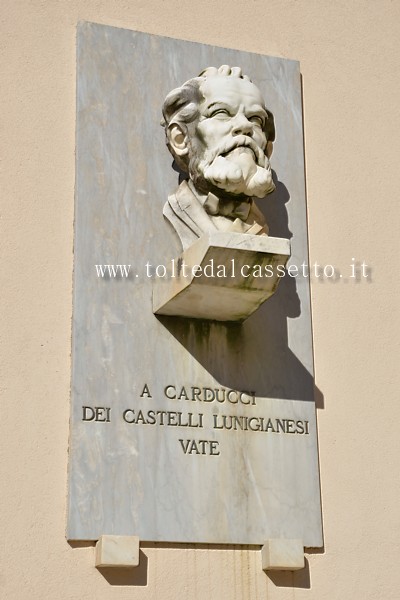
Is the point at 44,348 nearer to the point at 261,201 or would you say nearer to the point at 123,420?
the point at 123,420

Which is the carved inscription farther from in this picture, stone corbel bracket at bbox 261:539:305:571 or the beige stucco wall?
stone corbel bracket at bbox 261:539:305:571

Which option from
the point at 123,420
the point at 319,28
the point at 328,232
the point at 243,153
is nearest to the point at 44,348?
the point at 123,420

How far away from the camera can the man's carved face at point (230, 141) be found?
5.20 m

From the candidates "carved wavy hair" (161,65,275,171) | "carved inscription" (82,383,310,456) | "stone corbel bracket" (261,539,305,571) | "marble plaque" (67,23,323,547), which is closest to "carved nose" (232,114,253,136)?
"carved wavy hair" (161,65,275,171)

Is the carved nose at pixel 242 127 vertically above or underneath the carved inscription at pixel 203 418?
above

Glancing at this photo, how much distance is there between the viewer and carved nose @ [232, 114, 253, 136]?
207 inches

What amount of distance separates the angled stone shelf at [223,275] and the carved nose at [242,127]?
51cm

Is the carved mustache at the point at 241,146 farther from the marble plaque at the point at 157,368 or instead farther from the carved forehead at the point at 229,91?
the marble plaque at the point at 157,368

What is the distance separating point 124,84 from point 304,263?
114 cm

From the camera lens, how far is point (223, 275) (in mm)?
5008

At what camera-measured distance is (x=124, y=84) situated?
18.7ft

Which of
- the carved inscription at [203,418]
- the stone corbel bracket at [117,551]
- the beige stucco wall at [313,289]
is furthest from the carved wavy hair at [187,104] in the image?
the stone corbel bracket at [117,551]

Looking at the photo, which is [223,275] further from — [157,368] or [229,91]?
[229,91]

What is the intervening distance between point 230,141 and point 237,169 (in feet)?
0.49
